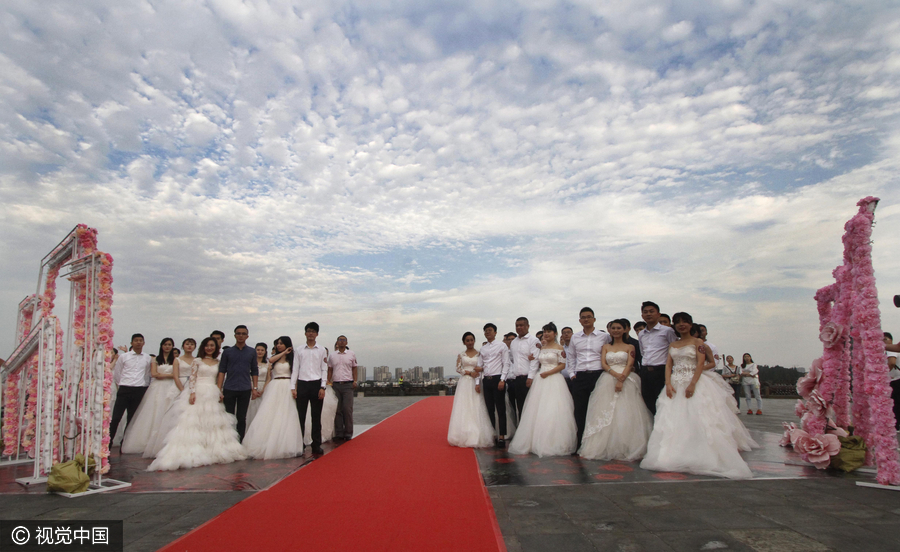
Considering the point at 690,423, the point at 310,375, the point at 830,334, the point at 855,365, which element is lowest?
the point at 690,423

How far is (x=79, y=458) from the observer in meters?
4.65

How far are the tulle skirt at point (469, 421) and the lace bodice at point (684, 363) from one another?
2701mm

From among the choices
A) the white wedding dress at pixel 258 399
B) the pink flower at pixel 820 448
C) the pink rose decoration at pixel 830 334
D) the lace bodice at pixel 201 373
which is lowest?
the pink flower at pixel 820 448

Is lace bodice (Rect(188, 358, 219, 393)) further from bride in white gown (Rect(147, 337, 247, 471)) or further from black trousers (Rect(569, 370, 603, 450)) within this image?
black trousers (Rect(569, 370, 603, 450))

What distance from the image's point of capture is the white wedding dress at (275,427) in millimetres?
6301

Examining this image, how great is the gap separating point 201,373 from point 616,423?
215 inches

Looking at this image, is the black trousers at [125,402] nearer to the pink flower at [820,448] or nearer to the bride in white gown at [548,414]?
the bride in white gown at [548,414]

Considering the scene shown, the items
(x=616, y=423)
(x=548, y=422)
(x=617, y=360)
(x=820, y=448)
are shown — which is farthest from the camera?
(x=548, y=422)

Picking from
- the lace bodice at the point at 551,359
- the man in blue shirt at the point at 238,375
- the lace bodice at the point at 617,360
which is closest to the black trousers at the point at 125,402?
the man in blue shirt at the point at 238,375

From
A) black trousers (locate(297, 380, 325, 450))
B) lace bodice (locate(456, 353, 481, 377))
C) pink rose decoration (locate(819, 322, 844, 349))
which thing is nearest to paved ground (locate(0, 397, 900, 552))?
pink rose decoration (locate(819, 322, 844, 349))

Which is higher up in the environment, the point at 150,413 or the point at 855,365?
the point at 855,365

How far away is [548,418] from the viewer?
6.16 meters

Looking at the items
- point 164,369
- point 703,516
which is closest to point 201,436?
point 164,369

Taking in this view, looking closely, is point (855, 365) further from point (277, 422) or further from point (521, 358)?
point (277, 422)
